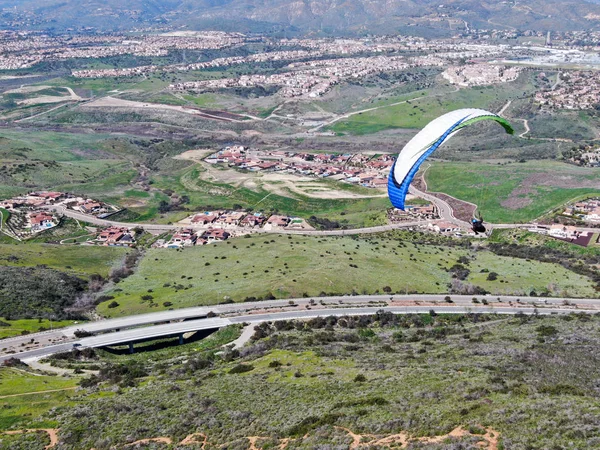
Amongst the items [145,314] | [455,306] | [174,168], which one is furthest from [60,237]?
[455,306]

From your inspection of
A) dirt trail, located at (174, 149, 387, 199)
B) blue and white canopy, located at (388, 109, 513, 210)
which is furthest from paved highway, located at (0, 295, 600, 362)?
dirt trail, located at (174, 149, 387, 199)

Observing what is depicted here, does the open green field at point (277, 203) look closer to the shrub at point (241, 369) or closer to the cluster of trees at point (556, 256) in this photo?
the cluster of trees at point (556, 256)

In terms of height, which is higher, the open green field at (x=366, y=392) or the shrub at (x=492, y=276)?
the open green field at (x=366, y=392)

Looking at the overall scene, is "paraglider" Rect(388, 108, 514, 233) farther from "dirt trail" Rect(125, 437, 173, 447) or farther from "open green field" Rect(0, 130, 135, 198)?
"open green field" Rect(0, 130, 135, 198)

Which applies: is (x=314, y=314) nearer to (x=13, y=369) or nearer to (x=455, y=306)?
(x=455, y=306)

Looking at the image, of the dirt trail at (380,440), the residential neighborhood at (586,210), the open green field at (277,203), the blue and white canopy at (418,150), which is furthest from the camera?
the open green field at (277,203)

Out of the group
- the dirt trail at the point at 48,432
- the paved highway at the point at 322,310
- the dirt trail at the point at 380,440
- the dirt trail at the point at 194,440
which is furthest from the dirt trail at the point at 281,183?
the dirt trail at the point at 380,440

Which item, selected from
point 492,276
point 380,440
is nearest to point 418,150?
point 380,440
